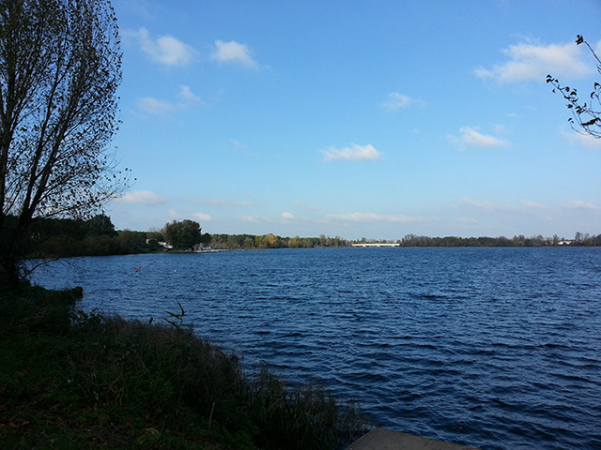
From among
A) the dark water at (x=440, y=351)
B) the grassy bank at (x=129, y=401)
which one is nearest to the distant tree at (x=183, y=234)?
the dark water at (x=440, y=351)

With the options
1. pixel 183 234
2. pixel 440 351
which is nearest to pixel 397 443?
pixel 440 351

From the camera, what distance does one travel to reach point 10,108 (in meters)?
13.9

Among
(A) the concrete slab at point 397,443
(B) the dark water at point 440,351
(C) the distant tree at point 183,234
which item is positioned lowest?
(B) the dark water at point 440,351

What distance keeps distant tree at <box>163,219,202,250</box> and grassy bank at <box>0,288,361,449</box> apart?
18132 centimetres

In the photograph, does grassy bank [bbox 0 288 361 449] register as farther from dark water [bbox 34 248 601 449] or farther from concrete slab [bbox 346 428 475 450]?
dark water [bbox 34 248 601 449]

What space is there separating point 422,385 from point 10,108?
56.1 ft

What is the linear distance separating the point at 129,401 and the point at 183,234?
610ft

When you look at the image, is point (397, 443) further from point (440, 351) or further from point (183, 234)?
point (183, 234)

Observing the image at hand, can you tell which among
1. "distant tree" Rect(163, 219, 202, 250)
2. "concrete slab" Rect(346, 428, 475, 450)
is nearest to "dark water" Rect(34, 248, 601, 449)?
"concrete slab" Rect(346, 428, 475, 450)

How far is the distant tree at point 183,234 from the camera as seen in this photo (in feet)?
607

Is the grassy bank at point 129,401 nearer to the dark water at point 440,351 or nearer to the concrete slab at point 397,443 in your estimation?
the concrete slab at point 397,443

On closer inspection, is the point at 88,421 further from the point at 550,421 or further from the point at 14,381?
the point at 550,421

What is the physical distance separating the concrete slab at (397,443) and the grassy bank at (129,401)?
2.80 ft

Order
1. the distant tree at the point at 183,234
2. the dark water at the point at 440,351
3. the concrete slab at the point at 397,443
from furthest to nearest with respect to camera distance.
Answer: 1. the distant tree at the point at 183,234
2. the dark water at the point at 440,351
3. the concrete slab at the point at 397,443
